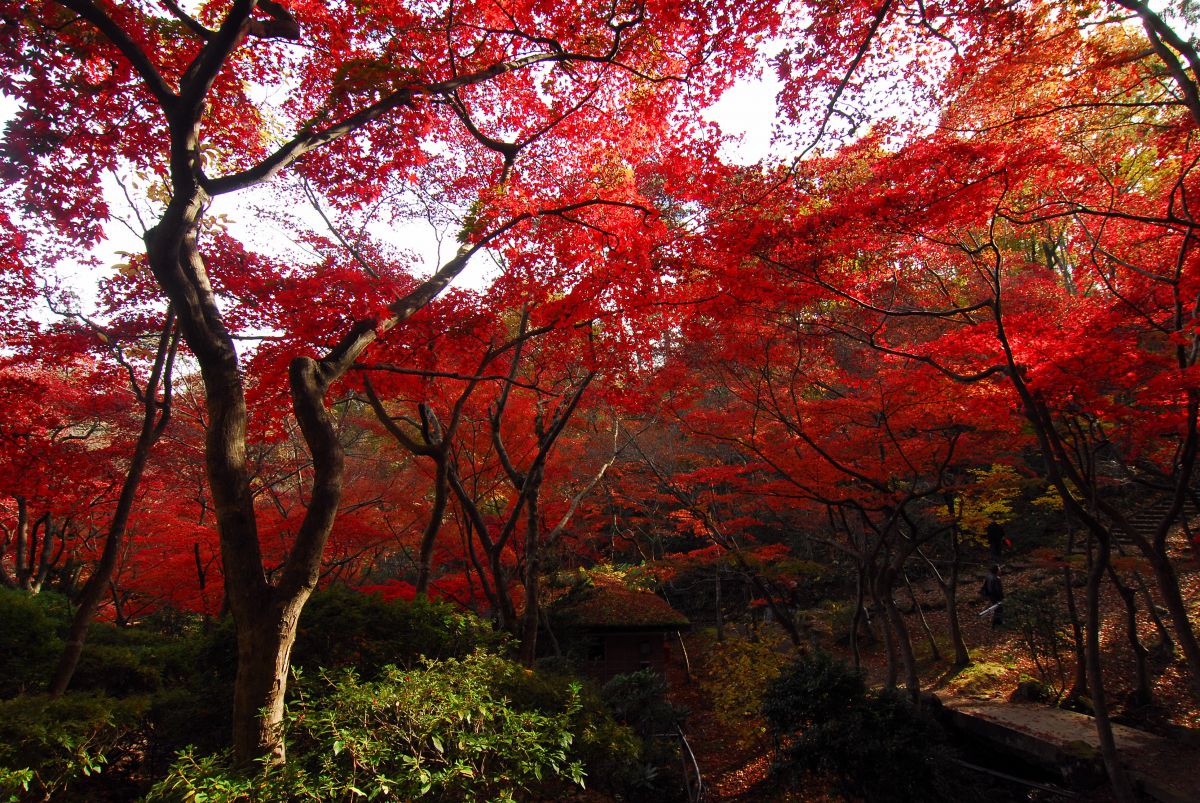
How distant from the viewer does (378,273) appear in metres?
10.5

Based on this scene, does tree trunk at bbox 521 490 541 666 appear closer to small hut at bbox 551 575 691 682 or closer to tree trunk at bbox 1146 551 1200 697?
small hut at bbox 551 575 691 682

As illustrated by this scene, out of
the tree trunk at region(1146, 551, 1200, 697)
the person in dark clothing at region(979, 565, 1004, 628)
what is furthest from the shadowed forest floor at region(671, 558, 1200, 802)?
the tree trunk at region(1146, 551, 1200, 697)

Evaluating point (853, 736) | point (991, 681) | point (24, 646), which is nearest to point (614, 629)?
point (853, 736)

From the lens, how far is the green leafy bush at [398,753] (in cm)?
329

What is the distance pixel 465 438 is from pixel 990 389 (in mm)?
10472

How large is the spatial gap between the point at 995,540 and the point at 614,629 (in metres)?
12.3

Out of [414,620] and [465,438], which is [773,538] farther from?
[414,620]

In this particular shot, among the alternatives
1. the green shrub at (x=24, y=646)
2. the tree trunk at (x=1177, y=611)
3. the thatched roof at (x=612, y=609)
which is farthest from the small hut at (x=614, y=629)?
the tree trunk at (x=1177, y=611)

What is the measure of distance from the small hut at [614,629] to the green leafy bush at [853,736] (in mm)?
6469

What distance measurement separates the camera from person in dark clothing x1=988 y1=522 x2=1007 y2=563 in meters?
17.6

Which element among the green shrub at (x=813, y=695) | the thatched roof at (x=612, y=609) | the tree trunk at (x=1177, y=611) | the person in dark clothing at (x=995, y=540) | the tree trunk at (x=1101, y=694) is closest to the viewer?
the tree trunk at (x=1177, y=611)

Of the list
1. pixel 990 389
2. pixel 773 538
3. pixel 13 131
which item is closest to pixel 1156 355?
pixel 990 389

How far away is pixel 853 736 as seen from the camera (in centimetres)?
744

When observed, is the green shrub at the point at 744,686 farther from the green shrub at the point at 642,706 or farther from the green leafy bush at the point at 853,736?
the green leafy bush at the point at 853,736
